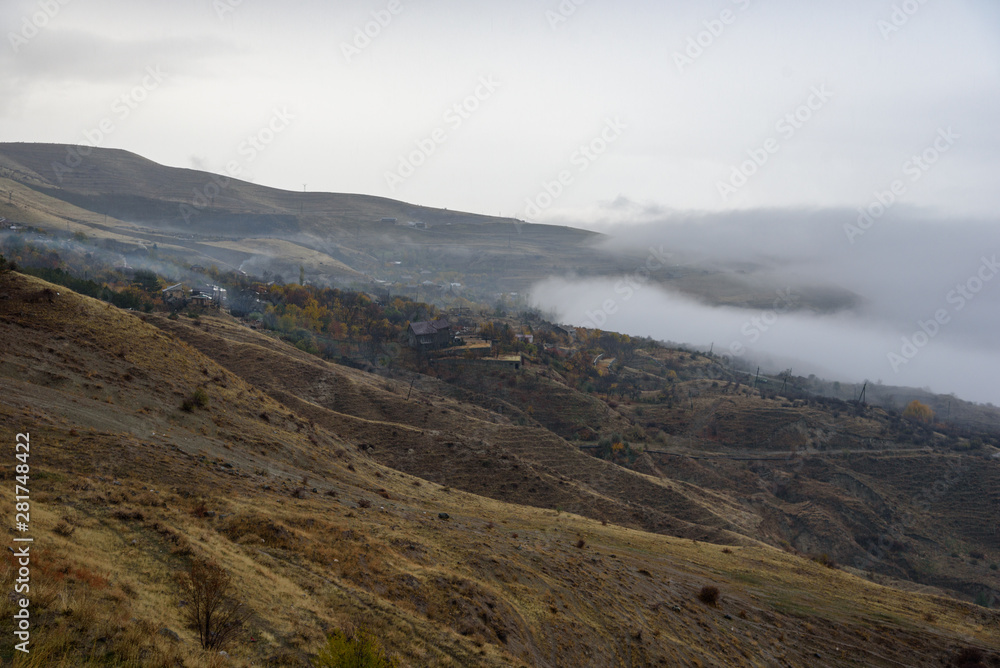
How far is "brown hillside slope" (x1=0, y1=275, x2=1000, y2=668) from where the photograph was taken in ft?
38.8

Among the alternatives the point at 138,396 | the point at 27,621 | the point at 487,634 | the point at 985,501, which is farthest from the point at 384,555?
the point at 985,501

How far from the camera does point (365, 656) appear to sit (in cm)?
954

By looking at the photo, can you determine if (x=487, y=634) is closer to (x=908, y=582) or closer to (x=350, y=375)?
(x=350, y=375)

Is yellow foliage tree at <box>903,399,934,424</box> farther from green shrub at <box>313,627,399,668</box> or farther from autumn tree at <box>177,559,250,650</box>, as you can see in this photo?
autumn tree at <box>177,559,250,650</box>

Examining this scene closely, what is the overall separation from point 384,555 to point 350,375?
40.3 m

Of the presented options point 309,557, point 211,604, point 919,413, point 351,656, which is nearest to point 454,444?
point 309,557

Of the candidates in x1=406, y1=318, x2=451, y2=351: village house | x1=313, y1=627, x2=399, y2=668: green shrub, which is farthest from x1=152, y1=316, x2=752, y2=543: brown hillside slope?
x1=313, y1=627, x2=399, y2=668: green shrub

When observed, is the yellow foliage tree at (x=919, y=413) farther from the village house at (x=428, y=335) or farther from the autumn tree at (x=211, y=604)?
the autumn tree at (x=211, y=604)

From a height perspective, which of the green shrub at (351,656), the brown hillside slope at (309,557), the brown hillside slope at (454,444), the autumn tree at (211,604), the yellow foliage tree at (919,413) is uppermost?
the yellow foliage tree at (919,413)

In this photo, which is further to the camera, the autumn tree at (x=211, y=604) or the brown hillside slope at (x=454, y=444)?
the brown hillside slope at (x=454, y=444)

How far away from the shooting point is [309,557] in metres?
16.1

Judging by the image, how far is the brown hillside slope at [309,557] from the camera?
1184 cm

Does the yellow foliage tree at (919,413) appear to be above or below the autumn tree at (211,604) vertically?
above

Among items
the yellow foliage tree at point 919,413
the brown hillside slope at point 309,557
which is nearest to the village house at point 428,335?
the brown hillside slope at point 309,557
